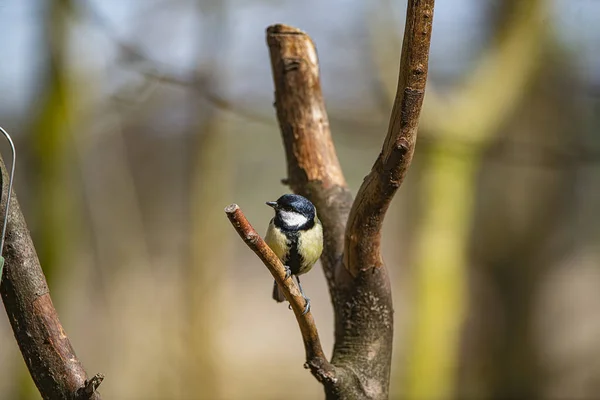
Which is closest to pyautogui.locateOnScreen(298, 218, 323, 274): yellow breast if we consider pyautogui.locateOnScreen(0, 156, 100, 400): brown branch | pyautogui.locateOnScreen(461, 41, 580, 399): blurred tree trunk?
pyautogui.locateOnScreen(0, 156, 100, 400): brown branch

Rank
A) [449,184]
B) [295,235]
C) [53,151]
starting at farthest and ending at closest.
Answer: [449,184], [53,151], [295,235]

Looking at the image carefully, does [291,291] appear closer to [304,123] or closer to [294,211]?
[294,211]

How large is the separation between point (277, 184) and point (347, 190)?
5211mm

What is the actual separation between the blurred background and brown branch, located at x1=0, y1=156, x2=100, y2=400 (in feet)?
7.88

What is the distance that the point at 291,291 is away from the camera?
149 cm

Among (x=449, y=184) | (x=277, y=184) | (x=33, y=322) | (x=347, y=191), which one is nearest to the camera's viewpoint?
(x=33, y=322)

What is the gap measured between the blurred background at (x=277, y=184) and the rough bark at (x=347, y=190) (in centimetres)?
150

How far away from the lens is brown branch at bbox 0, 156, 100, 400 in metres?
1.39

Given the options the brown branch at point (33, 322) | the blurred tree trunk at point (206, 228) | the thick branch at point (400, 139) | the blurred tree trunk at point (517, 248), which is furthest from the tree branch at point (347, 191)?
the blurred tree trunk at point (517, 248)

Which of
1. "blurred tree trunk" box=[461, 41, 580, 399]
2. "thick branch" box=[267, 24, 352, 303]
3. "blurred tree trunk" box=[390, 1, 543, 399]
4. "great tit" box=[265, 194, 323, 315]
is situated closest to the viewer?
"great tit" box=[265, 194, 323, 315]

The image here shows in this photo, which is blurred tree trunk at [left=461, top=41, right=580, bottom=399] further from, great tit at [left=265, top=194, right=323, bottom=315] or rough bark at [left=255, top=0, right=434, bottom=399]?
great tit at [left=265, top=194, right=323, bottom=315]

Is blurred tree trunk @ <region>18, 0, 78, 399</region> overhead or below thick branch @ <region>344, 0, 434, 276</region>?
below

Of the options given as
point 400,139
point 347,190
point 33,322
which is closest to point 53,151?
point 347,190

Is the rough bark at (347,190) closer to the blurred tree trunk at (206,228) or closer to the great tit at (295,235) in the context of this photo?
the great tit at (295,235)
